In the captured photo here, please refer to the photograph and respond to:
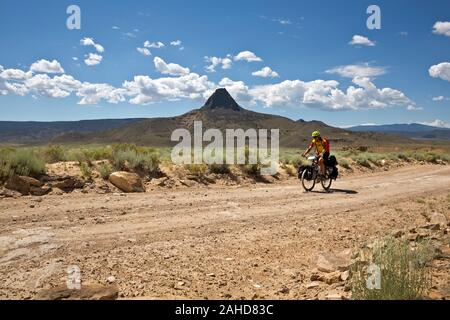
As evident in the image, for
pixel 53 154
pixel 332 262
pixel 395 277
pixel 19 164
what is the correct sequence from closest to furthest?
1. pixel 395 277
2. pixel 332 262
3. pixel 19 164
4. pixel 53 154

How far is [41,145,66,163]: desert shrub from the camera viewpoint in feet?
49.3

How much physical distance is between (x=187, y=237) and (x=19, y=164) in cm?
703

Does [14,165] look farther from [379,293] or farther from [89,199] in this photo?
[379,293]

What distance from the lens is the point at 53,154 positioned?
15.3 meters

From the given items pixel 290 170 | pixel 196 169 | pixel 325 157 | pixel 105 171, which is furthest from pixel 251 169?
pixel 105 171

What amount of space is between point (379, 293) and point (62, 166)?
11.6 meters

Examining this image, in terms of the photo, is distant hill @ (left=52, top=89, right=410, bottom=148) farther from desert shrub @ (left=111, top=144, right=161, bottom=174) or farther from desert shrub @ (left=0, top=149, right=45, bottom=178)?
desert shrub @ (left=0, top=149, right=45, bottom=178)

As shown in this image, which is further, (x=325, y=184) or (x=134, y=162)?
(x=325, y=184)

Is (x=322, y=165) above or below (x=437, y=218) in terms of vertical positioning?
above

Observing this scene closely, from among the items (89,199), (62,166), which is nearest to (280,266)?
(89,199)

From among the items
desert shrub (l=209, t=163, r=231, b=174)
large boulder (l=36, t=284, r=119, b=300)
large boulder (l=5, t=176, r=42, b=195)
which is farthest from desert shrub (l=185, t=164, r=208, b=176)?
large boulder (l=36, t=284, r=119, b=300)

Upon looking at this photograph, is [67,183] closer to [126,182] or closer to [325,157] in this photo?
[126,182]

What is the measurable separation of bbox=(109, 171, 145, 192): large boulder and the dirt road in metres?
1.21

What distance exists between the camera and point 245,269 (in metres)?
6.30
